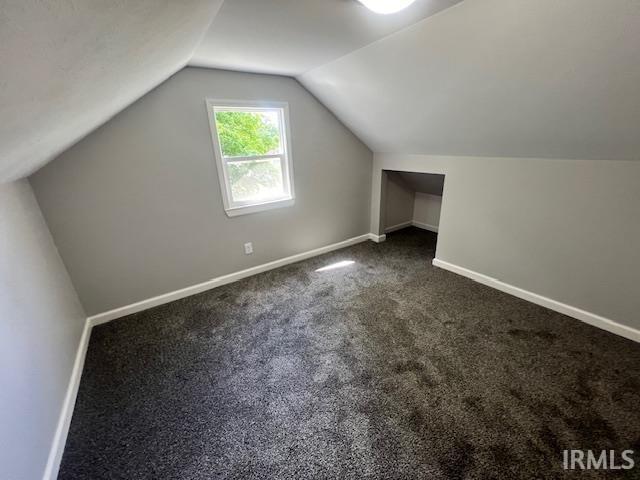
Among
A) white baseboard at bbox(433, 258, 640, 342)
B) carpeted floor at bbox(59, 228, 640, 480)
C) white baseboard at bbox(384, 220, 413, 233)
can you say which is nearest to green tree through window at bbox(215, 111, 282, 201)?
carpeted floor at bbox(59, 228, 640, 480)

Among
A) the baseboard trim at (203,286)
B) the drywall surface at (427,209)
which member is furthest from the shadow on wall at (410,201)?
the baseboard trim at (203,286)

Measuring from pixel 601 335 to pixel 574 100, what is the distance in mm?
1677

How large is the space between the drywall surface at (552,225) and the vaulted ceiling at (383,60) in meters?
0.16

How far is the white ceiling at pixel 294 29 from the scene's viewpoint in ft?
4.30

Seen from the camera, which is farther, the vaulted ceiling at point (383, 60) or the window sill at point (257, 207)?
the window sill at point (257, 207)

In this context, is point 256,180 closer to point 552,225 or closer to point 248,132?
point 248,132

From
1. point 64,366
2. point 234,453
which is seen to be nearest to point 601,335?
point 234,453

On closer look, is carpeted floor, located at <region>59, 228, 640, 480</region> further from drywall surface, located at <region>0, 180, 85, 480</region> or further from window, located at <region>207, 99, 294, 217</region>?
window, located at <region>207, 99, 294, 217</region>

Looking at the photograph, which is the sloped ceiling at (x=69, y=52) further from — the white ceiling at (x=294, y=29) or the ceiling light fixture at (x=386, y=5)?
the ceiling light fixture at (x=386, y=5)

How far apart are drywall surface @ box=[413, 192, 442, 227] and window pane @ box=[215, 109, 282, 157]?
8.00 feet

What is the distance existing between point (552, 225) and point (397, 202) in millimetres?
2104

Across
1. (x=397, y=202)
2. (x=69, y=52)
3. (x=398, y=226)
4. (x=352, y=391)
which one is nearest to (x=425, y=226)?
(x=398, y=226)

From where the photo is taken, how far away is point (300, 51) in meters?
1.93

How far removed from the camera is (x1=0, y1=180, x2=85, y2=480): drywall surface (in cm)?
108
